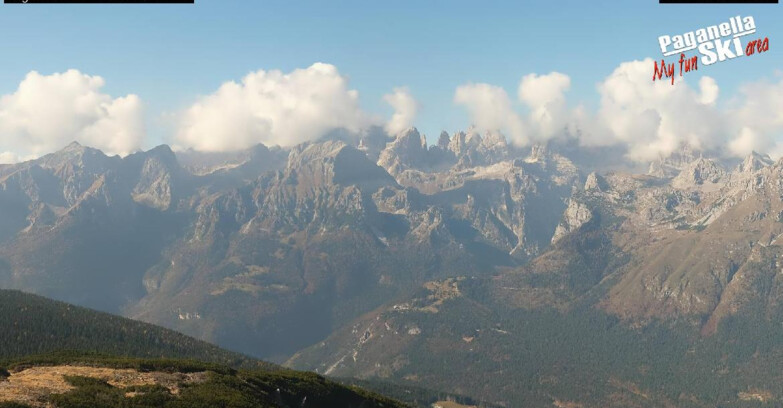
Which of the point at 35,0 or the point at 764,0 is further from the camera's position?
the point at 764,0

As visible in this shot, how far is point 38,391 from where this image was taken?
161875 millimetres

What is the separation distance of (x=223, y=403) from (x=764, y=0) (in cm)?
17531

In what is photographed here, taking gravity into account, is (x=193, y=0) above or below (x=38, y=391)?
A: above

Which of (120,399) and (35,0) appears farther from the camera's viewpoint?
(120,399)

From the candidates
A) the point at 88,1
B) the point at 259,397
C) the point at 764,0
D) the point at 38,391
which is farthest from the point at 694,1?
the point at 38,391

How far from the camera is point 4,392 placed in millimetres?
158500

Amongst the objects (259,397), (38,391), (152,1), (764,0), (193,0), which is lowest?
(259,397)

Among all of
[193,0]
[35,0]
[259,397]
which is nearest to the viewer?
[35,0]

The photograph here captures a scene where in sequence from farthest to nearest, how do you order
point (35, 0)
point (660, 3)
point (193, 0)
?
point (660, 3) → point (193, 0) → point (35, 0)

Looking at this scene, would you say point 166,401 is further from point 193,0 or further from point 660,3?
Result: point 660,3

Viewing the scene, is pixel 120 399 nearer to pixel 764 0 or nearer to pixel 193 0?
pixel 193 0

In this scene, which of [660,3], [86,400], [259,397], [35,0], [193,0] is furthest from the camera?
[259,397]

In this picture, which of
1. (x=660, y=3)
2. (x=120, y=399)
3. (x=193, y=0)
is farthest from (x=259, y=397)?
(x=660, y=3)

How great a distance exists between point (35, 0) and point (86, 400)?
3561 inches
